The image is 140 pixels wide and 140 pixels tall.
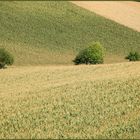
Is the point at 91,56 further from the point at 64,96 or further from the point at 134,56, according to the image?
the point at 64,96

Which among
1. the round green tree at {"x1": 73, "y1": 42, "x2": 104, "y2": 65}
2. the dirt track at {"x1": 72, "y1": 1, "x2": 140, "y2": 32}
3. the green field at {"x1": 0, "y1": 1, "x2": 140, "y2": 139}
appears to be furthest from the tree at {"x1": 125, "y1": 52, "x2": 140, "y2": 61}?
the dirt track at {"x1": 72, "y1": 1, "x2": 140, "y2": 32}

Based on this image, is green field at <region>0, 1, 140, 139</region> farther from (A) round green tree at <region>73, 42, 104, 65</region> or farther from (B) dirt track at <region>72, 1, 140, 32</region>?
(B) dirt track at <region>72, 1, 140, 32</region>

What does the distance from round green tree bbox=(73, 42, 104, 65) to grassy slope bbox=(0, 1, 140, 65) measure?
341cm

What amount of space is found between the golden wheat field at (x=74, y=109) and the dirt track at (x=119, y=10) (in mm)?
41413

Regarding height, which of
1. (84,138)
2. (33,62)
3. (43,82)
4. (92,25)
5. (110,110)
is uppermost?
(92,25)

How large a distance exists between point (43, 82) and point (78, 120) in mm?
12541

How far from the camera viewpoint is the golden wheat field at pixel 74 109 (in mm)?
20281

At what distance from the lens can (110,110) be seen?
22859 millimetres

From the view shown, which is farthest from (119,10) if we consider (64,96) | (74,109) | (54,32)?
(74,109)

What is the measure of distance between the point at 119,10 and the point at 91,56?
2235 cm

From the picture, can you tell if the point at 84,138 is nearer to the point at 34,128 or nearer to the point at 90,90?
the point at 34,128

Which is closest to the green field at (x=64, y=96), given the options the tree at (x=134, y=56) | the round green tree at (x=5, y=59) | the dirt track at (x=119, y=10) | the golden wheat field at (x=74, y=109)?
the golden wheat field at (x=74, y=109)

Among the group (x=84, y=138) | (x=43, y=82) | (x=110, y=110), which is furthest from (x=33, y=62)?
(x=84, y=138)

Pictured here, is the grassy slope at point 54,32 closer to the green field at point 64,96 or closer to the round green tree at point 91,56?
the green field at point 64,96
